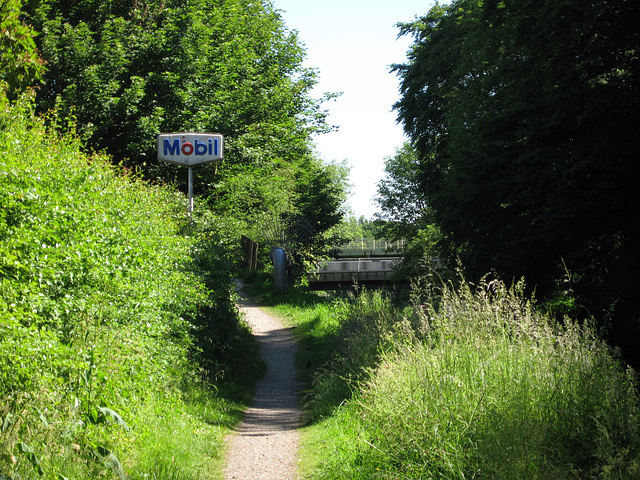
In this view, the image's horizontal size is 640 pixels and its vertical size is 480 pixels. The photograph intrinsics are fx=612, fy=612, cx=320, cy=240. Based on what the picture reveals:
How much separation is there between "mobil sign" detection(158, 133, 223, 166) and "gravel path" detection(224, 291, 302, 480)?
5.18 metres

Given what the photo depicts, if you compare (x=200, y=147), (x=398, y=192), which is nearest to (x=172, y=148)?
(x=200, y=147)

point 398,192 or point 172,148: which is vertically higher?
point 398,192

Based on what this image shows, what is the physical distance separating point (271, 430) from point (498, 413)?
14.5 feet

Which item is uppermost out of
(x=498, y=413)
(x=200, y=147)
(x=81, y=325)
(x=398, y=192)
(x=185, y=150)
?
(x=398, y=192)

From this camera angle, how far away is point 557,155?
15.5 metres

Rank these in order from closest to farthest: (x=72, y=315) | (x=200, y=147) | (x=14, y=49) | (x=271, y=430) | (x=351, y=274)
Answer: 1. (x=72, y=315)
2. (x=14, y=49)
3. (x=271, y=430)
4. (x=200, y=147)
5. (x=351, y=274)

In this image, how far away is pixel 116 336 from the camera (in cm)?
587

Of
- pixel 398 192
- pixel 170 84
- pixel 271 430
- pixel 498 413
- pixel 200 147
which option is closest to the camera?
pixel 498 413

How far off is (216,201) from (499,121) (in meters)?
11.4

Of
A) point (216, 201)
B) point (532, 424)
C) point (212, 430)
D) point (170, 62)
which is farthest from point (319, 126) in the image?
point (532, 424)

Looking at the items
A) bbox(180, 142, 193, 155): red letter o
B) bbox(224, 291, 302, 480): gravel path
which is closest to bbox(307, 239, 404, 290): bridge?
bbox(180, 142, 193, 155): red letter o

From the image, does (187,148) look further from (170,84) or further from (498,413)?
(498,413)

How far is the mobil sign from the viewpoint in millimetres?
15805

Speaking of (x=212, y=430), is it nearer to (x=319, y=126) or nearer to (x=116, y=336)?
(x=116, y=336)
